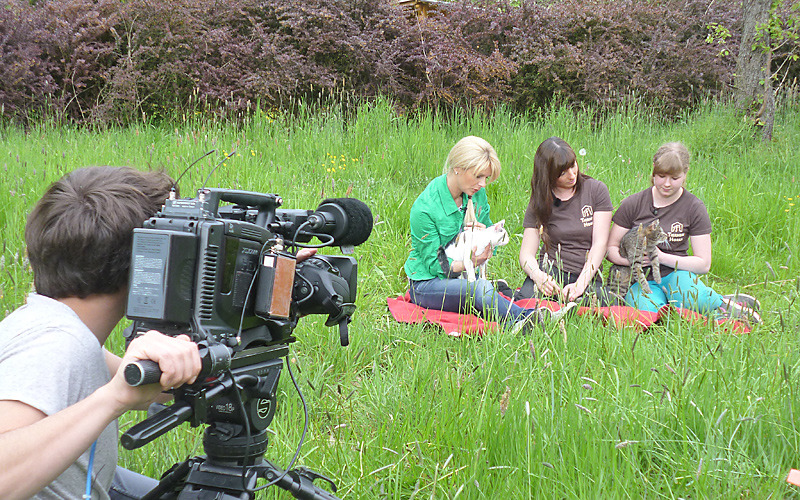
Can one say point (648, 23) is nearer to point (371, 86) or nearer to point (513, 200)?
point (371, 86)

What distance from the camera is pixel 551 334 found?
292 cm

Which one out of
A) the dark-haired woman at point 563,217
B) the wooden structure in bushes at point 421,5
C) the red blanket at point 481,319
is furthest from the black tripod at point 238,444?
the wooden structure in bushes at point 421,5

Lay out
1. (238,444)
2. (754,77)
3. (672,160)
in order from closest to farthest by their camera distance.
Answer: (238,444), (672,160), (754,77)

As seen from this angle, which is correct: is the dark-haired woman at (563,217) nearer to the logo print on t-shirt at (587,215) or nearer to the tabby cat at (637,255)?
the logo print on t-shirt at (587,215)

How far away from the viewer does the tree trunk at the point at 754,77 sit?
7.48 metres

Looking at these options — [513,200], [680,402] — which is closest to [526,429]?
[680,402]

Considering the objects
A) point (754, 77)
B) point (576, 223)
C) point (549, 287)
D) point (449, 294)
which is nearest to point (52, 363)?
point (549, 287)

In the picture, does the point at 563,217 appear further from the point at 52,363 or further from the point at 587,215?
the point at 52,363

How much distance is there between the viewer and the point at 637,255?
4340 millimetres

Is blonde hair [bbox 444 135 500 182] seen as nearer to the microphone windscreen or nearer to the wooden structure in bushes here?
the microphone windscreen

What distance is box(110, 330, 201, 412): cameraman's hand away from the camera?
120cm

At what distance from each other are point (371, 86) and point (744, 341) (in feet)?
22.4

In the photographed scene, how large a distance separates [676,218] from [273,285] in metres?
3.89

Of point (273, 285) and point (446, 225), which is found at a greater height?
point (273, 285)
